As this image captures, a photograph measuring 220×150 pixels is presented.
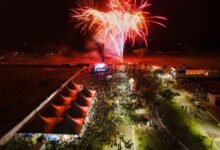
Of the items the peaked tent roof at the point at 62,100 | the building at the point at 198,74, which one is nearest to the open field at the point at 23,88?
the peaked tent roof at the point at 62,100

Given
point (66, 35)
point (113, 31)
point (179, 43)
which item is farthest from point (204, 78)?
point (66, 35)

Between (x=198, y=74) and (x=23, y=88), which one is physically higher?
(x=198, y=74)

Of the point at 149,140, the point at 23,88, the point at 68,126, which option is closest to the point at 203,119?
the point at 149,140

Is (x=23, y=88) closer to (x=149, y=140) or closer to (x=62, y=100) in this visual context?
(x=62, y=100)

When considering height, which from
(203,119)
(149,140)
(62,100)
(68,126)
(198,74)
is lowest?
(149,140)

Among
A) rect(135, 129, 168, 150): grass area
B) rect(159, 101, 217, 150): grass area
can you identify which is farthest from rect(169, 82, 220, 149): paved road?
rect(135, 129, 168, 150): grass area

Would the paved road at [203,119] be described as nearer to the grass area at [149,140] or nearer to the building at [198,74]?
the grass area at [149,140]
